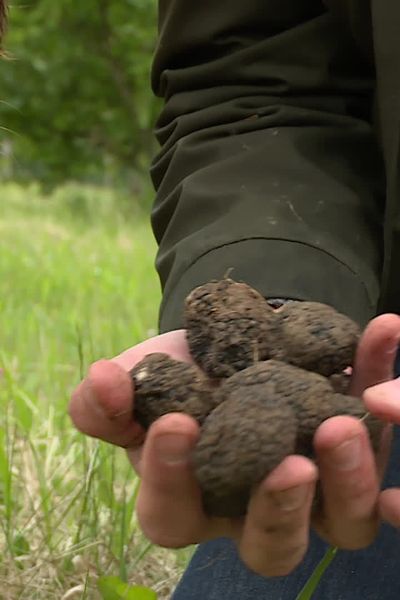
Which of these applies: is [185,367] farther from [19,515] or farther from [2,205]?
[2,205]

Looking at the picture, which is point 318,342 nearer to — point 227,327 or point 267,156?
point 227,327

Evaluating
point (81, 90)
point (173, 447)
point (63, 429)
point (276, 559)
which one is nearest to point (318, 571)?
point (276, 559)

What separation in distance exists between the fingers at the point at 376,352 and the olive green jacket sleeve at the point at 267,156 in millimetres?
159

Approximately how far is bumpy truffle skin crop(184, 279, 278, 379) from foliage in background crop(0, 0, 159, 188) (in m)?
6.82

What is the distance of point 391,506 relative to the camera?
2.66 ft

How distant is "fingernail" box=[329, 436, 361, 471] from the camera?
768 mm

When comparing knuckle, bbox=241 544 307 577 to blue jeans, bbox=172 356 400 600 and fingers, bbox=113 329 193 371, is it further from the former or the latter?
blue jeans, bbox=172 356 400 600

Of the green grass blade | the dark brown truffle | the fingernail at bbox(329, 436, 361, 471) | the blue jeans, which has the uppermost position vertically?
the fingernail at bbox(329, 436, 361, 471)

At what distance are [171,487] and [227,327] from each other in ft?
0.53

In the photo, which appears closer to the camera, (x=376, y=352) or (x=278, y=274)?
(x=376, y=352)

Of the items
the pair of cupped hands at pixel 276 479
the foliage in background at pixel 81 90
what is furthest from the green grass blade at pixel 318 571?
the foliage in background at pixel 81 90

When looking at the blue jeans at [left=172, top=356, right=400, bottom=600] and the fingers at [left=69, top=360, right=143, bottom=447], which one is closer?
the fingers at [left=69, top=360, right=143, bottom=447]

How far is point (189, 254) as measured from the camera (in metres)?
1.09

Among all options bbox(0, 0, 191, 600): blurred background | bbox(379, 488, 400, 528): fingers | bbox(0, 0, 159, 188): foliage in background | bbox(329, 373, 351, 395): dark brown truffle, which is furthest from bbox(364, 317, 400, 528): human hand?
bbox(0, 0, 159, 188): foliage in background
